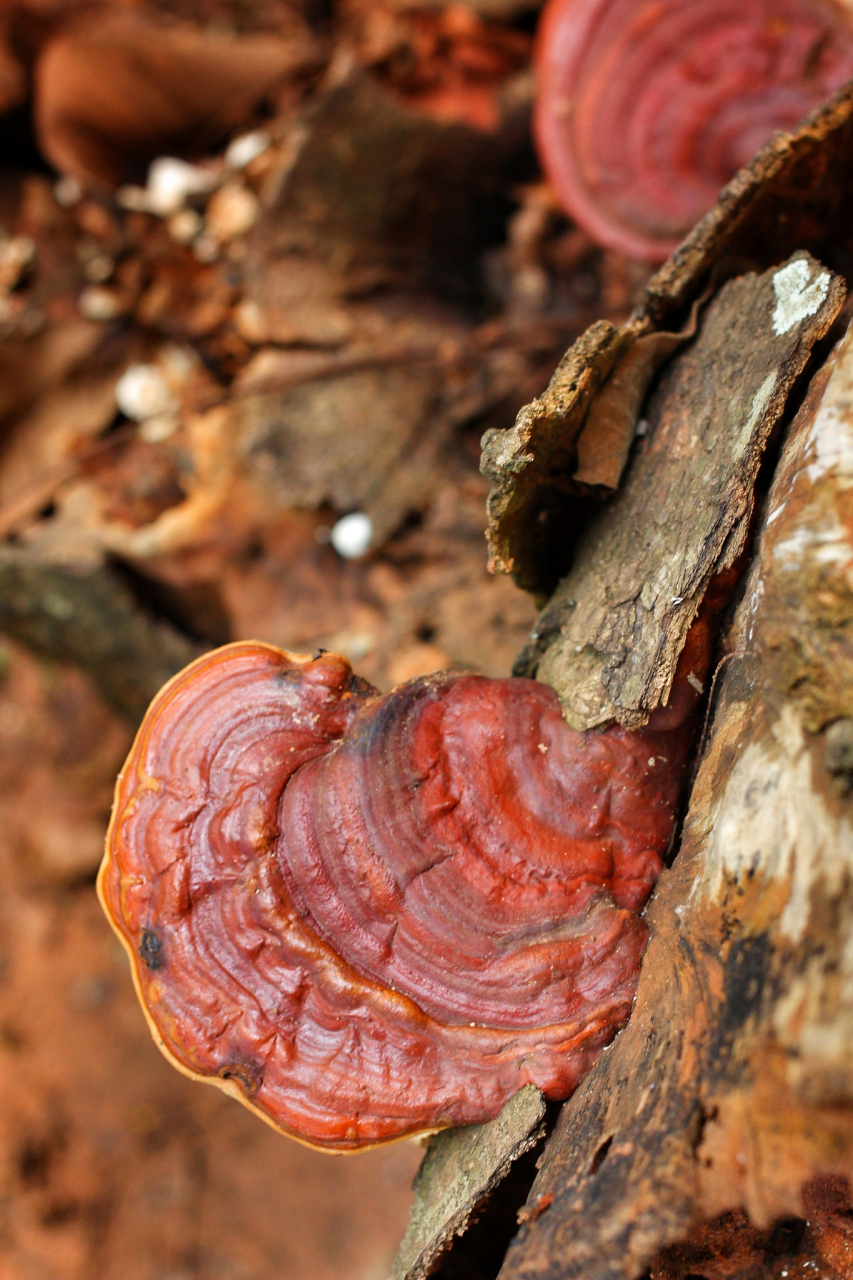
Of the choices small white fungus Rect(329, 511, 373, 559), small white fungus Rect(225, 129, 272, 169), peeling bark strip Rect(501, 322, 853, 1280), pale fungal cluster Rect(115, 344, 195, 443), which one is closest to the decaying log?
peeling bark strip Rect(501, 322, 853, 1280)

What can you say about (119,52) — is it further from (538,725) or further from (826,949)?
(826,949)

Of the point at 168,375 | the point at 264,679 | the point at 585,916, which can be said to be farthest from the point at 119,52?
the point at 585,916

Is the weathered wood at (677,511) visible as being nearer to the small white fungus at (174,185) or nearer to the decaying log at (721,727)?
A: the decaying log at (721,727)

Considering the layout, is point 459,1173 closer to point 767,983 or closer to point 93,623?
point 767,983

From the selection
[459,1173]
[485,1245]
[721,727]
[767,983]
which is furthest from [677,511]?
[485,1245]

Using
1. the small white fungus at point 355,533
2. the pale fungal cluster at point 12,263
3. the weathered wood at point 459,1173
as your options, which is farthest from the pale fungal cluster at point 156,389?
the weathered wood at point 459,1173
